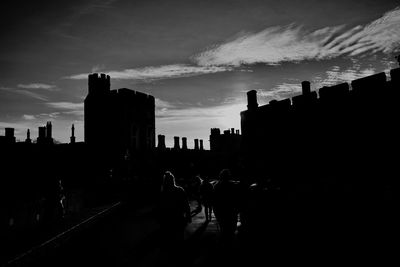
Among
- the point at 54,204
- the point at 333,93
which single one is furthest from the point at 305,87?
the point at 54,204

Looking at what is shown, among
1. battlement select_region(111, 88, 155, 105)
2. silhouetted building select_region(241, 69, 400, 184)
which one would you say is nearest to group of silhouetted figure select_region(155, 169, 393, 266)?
silhouetted building select_region(241, 69, 400, 184)

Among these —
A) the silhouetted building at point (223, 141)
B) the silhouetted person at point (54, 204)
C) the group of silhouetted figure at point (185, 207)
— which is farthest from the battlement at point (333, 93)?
the silhouetted building at point (223, 141)

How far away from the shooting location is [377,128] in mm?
11531

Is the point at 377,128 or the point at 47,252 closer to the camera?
the point at 47,252

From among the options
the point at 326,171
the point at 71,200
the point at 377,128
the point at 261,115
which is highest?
the point at 261,115

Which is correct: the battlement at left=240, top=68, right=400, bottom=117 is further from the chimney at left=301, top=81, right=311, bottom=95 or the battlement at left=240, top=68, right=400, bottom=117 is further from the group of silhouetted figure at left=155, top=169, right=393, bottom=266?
the group of silhouetted figure at left=155, top=169, right=393, bottom=266

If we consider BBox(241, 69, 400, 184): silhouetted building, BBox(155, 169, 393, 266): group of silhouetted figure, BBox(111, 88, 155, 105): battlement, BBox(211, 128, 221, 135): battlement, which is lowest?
BBox(155, 169, 393, 266): group of silhouetted figure

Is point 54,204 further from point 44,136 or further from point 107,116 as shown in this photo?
point 44,136

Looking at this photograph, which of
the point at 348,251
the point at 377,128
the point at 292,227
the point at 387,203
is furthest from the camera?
the point at 377,128

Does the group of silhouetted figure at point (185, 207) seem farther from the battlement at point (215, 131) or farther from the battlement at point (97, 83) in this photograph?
the battlement at point (215, 131)

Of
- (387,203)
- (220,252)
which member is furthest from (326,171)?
(220,252)

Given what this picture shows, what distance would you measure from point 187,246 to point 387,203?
7.78 m

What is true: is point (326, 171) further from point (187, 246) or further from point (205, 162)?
point (205, 162)

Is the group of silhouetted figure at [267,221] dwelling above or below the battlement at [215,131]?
below
